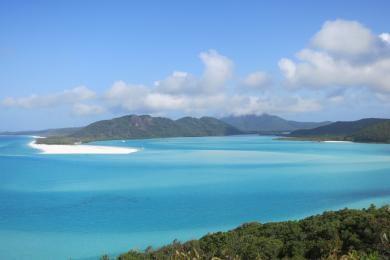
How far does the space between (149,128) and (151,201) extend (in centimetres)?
13958

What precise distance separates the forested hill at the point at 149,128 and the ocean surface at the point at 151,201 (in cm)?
9879

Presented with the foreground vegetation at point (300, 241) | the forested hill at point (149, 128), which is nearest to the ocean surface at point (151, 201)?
the foreground vegetation at point (300, 241)

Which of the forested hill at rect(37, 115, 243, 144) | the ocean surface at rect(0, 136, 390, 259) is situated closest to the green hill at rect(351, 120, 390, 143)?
the ocean surface at rect(0, 136, 390, 259)

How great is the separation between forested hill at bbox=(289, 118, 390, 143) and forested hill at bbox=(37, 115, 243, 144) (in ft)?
176

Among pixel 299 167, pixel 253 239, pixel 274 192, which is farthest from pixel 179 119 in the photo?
pixel 253 239

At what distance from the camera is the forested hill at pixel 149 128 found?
145 metres

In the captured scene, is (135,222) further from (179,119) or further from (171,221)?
(179,119)

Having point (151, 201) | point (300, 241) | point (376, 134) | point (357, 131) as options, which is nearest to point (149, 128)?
point (357, 131)

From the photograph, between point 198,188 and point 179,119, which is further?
point 179,119

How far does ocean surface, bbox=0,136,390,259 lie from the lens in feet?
53.1

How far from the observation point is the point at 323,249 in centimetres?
1009

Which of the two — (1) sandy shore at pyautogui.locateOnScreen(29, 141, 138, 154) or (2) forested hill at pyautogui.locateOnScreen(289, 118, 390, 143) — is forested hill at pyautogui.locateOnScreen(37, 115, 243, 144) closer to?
(1) sandy shore at pyautogui.locateOnScreen(29, 141, 138, 154)

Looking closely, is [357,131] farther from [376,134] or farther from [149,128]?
[149,128]

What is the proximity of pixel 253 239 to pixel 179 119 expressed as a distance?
184415 mm
